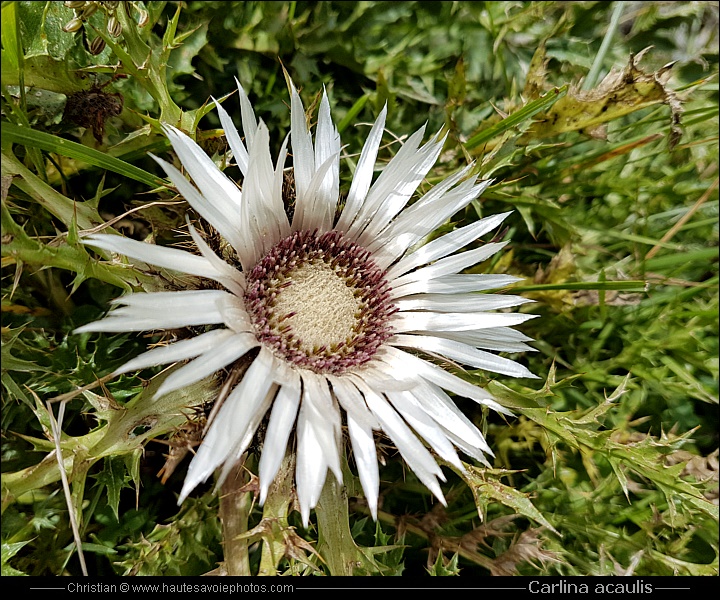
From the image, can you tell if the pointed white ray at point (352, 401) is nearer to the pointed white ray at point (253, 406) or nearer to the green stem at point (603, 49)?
the pointed white ray at point (253, 406)

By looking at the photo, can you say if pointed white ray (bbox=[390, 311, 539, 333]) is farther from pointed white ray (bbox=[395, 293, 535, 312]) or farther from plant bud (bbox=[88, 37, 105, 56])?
plant bud (bbox=[88, 37, 105, 56])

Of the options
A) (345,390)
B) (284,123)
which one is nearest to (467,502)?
(345,390)

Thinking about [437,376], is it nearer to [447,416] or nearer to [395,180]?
[447,416]

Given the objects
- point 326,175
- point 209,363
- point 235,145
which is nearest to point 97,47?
point 235,145

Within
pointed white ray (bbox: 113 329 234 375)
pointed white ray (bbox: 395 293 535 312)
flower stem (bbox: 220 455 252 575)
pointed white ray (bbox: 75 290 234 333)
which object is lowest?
flower stem (bbox: 220 455 252 575)

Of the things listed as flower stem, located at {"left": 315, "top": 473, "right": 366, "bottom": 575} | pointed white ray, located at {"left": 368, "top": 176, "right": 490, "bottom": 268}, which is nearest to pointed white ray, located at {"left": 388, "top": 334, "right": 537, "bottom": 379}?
pointed white ray, located at {"left": 368, "top": 176, "right": 490, "bottom": 268}

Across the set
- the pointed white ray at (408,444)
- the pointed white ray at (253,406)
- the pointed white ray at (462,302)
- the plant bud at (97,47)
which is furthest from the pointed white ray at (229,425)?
the plant bud at (97,47)

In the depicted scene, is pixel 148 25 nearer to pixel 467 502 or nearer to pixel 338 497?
pixel 338 497
